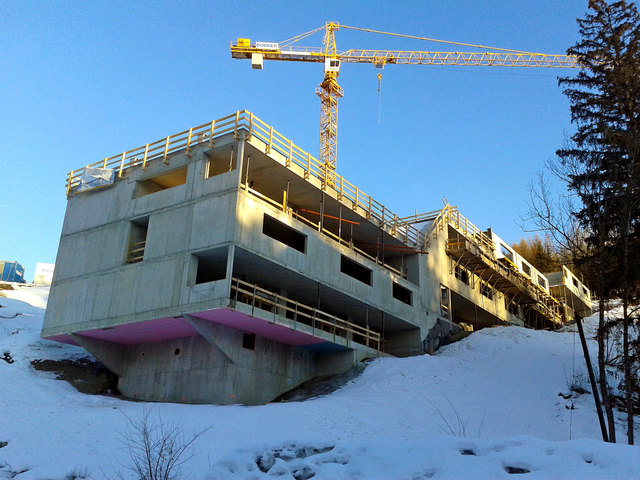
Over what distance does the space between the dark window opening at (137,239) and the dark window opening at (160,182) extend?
4.93 feet

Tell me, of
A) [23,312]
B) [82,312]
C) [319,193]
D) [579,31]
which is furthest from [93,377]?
[579,31]

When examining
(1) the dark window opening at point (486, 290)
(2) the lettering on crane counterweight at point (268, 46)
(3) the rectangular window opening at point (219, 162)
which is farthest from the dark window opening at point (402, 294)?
(2) the lettering on crane counterweight at point (268, 46)

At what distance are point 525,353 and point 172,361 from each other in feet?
57.3

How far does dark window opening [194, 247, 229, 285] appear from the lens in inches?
1027

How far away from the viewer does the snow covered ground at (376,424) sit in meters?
9.37

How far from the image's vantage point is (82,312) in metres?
28.5

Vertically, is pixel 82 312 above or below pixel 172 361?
above

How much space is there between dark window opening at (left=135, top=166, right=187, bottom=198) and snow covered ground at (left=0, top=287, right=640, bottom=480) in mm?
9481

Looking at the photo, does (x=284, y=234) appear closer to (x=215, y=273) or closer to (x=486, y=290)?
(x=215, y=273)

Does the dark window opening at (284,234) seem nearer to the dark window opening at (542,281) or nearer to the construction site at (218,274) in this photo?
the construction site at (218,274)

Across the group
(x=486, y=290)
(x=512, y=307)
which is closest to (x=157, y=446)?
(x=486, y=290)

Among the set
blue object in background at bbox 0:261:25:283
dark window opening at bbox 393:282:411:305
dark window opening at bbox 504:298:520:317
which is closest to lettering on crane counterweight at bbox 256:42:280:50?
blue object in background at bbox 0:261:25:283

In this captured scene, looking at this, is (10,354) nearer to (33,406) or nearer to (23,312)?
(33,406)

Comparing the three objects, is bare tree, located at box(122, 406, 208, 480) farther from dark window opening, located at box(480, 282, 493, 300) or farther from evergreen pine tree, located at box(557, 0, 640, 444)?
dark window opening, located at box(480, 282, 493, 300)
